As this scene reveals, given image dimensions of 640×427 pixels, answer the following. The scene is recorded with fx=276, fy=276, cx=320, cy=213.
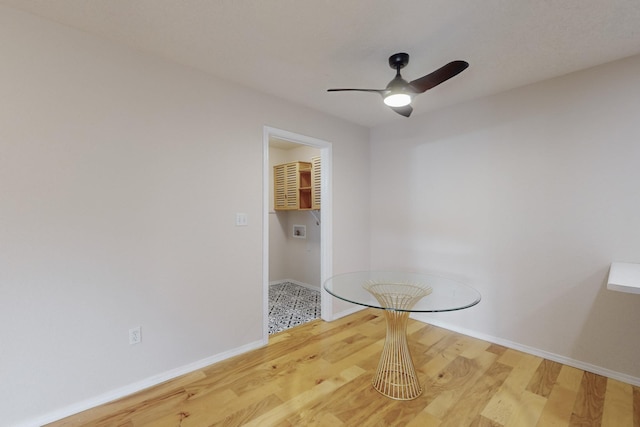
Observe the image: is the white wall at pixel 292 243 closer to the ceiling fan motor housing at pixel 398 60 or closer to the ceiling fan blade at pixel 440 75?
the ceiling fan motor housing at pixel 398 60

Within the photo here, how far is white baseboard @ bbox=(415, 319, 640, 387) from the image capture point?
208 cm

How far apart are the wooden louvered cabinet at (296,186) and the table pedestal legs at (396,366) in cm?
253

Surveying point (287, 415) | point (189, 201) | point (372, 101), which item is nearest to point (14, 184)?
point (189, 201)

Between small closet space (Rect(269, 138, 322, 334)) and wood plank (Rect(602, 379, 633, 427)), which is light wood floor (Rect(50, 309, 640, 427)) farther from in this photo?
small closet space (Rect(269, 138, 322, 334))

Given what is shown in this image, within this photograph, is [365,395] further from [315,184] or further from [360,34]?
[315,184]

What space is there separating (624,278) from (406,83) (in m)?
1.80

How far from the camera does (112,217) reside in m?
1.88

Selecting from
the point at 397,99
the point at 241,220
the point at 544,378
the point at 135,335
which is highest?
the point at 397,99

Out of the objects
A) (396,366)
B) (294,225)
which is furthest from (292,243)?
(396,366)

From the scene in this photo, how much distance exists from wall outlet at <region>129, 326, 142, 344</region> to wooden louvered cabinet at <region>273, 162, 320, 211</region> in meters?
2.74

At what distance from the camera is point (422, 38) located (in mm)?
1831

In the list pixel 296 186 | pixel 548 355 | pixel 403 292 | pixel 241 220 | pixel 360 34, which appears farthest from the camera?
pixel 296 186

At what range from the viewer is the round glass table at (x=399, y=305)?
1827mm

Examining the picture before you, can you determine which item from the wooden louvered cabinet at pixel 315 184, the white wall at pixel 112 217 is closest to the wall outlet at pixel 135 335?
the white wall at pixel 112 217
